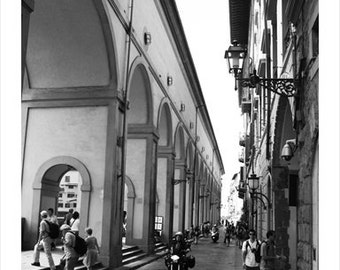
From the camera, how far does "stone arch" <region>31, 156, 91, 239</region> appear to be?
536 inches

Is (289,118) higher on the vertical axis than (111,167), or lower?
higher

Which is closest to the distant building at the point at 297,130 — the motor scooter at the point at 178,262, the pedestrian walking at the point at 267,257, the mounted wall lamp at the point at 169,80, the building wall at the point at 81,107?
the pedestrian walking at the point at 267,257

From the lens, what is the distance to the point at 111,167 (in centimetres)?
1372

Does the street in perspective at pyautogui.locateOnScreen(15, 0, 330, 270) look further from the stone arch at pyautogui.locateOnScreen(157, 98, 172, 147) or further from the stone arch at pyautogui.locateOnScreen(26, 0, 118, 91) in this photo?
the stone arch at pyautogui.locateOnScreen(157, 98, 172, 147)

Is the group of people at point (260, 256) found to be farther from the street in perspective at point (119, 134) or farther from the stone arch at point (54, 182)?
the stone arch at point (54, 182)

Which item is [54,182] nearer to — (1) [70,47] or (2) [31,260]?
(2) [31,260]

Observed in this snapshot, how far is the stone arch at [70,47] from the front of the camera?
12391 mm

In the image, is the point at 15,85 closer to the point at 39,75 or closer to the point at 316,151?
the point at 316,151

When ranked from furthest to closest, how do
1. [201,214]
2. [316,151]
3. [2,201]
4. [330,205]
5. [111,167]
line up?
[201,214] → [111,167] → [316,151] → [330,205] → [2,201]

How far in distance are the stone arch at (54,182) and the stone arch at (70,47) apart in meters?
2.41

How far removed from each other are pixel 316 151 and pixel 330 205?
4.03 m

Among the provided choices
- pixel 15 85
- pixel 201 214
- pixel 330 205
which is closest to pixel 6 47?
pixel 15 85

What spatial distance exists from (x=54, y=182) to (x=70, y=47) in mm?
4418

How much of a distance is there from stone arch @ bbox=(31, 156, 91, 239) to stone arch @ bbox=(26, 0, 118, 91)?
2.41 m
